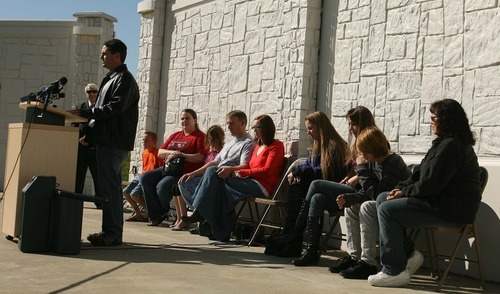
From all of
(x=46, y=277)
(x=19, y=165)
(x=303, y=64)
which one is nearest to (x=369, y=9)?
(x=303, y=64)

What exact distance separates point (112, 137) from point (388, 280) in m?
2.56

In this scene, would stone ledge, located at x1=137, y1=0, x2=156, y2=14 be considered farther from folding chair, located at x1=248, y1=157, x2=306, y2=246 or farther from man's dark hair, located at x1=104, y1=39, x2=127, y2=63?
man's dark hair, located at x1=104, y1=39, x2=127, y2=63

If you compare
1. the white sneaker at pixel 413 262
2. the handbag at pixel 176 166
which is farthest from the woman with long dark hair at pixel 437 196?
the handbag at pixel 176 166

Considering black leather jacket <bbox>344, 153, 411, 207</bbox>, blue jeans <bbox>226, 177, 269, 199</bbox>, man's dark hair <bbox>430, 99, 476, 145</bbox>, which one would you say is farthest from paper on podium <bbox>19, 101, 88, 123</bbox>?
man's dark hair <bbox>430, 99, 476, 145</bbox>

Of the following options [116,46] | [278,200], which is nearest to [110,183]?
[116,46]

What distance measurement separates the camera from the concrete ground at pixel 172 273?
4.63 m

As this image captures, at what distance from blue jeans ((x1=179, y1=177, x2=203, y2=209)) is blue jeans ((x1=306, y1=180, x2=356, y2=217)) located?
230cm

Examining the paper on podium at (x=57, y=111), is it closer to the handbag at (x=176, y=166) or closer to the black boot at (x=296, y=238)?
the black boot at (x=296, y=238)

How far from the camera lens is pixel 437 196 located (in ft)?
16.7

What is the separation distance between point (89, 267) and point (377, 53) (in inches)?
133

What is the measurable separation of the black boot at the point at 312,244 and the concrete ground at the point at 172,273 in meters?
0.09

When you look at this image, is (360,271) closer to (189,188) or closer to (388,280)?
(388,280)

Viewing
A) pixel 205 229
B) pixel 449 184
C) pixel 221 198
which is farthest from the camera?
pixel 205 229

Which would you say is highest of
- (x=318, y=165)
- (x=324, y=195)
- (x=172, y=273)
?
(x=318, y=165)
